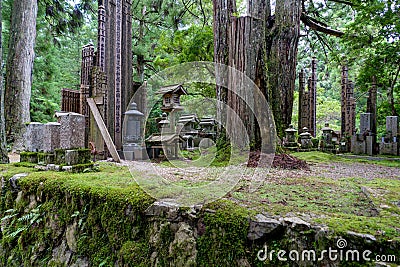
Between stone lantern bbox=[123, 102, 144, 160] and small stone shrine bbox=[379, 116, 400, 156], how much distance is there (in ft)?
19.7

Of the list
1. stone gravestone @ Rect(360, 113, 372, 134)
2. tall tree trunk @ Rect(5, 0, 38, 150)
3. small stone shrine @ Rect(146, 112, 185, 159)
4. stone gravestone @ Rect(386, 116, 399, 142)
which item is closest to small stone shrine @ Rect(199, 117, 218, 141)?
small stone shrine @ Rect(146, 112, 185, 159)

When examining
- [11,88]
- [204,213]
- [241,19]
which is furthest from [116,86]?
[204,213]

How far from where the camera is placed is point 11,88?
25.5ft

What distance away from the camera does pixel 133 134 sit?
20.1 ft

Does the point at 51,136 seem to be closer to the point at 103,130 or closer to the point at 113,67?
the point at 103,130

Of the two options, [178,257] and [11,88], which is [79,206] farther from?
[11,88]

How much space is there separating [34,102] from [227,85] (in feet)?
33.2

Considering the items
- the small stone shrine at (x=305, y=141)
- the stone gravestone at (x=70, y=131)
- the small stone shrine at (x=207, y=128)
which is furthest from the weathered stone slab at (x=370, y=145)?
the stone gravestone at (x=70, y=131)

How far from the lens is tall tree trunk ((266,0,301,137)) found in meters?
4.86

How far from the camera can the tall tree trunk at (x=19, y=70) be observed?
303 inches

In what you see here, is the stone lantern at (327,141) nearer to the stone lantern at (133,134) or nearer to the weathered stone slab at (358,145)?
the weathered stone slab at (358,145)

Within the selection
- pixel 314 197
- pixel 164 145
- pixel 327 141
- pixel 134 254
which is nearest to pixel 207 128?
pixel 164 145

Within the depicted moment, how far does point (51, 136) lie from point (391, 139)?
7.56 meters

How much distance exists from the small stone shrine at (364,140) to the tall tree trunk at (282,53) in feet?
9.74
